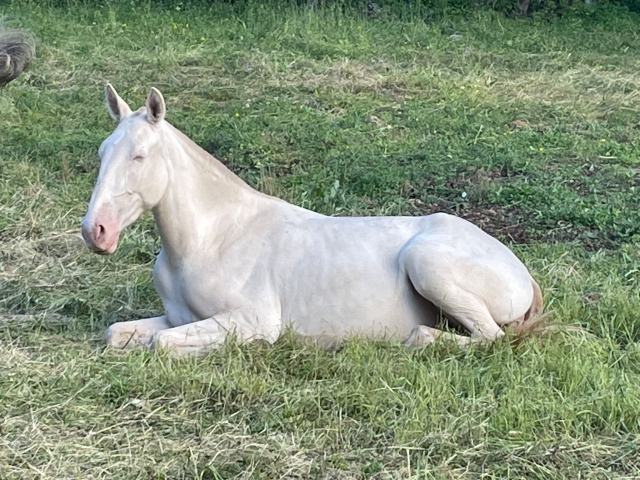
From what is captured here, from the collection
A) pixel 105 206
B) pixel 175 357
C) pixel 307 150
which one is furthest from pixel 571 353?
pixel 307 150

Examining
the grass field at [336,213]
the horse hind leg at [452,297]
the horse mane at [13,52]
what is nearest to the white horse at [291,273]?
the horse hind leg at [452,297]

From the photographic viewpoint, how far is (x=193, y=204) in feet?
13.8

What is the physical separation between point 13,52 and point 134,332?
3204 mm

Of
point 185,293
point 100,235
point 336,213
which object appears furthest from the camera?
point 336,213

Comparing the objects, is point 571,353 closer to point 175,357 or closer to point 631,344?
point 631,344

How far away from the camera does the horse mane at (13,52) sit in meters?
6.46

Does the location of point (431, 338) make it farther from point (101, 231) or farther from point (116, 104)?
point (116, 104)

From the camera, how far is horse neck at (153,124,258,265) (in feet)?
13.5

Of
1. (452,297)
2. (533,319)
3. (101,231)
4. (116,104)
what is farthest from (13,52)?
(533,319)

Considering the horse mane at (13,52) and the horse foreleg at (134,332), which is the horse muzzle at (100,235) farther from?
the horse mane at (13,52)

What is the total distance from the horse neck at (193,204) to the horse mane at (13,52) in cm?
277

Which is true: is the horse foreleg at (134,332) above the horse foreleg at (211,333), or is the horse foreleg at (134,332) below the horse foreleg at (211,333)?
below

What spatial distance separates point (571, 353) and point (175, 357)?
5.37 ft

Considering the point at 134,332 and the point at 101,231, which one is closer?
the point at 101,231
